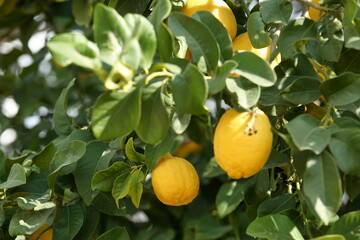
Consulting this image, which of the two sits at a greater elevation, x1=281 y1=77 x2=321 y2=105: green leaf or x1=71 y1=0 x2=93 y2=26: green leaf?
x1=281 y1=77 x2=321 y2=105: green leaf

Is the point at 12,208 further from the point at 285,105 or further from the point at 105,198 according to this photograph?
the point at 285,105

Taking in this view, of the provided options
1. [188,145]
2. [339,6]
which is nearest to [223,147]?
[339,6]

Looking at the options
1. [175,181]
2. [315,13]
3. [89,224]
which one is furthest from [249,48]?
[89,224]

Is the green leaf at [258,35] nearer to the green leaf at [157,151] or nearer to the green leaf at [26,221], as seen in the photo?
the green leaf at [157,151]

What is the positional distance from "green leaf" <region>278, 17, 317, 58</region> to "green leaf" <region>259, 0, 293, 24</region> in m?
0.03

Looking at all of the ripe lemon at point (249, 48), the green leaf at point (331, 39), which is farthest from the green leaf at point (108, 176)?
the green leaf at point (331, 39)

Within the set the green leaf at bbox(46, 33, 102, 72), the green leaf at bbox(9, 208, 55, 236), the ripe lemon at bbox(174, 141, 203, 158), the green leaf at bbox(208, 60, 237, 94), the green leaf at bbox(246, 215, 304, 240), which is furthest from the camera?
the ripe lemon at bbox(174, 141, 203, 158)

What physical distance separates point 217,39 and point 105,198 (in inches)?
18.6

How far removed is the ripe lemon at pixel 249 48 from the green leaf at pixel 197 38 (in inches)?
7.7

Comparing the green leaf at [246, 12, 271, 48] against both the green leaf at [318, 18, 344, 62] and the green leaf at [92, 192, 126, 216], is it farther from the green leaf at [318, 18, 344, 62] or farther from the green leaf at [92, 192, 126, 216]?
the green leaf at [92, 192, 126, 216]

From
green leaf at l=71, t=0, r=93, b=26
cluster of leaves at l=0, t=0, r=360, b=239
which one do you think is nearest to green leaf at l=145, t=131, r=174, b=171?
cluster of leaves at l=0, t=0, r=360, b=239

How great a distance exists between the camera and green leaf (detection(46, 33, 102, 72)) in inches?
32.3

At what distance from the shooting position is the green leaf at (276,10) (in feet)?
3.80

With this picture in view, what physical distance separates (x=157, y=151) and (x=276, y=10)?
13.8 inches
